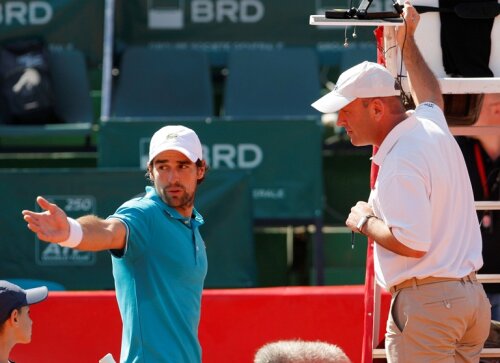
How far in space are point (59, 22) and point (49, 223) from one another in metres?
8.33

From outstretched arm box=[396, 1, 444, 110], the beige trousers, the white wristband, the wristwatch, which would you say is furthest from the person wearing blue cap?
outstretched arm box=[396, 1, 444, 110]

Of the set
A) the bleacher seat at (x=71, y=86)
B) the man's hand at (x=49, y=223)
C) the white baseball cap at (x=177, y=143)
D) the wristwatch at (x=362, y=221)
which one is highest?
the bleacher seat at (x=71, y=86)

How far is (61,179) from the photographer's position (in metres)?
9.20

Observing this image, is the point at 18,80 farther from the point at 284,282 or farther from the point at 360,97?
the point at 360,97

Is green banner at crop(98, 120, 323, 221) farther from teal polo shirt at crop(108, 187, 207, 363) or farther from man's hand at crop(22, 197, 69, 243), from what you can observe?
man's hand at crop(22, 197, 69, 243)

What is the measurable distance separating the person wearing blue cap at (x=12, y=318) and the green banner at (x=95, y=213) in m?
4.01

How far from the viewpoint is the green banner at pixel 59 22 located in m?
11.9

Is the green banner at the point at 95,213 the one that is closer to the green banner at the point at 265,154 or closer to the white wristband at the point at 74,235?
the green banner at the point at 265,154

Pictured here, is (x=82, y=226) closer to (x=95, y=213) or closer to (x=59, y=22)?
(x=95, y=213)

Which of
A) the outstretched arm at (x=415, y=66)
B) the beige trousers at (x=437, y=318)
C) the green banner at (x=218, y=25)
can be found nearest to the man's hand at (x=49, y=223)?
the beige trousers at (x=437, y=318)

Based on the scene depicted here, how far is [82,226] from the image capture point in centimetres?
410

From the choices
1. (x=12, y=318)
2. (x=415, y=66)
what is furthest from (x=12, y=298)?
(x=415, y=66)

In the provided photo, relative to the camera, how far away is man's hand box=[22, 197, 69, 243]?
3875 mm

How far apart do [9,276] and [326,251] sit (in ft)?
9.40
